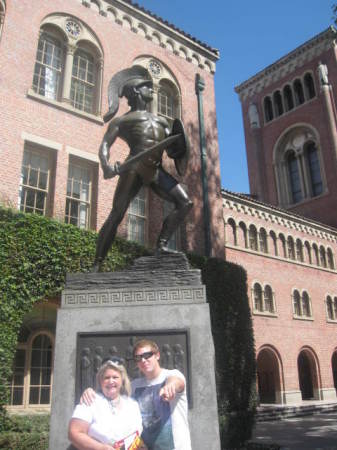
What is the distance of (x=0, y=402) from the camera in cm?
982

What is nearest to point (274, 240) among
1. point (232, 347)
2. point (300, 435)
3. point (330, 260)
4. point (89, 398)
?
point (330, 260)

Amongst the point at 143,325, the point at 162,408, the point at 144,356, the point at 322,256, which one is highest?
the point at 322,256

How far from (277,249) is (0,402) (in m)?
20.6

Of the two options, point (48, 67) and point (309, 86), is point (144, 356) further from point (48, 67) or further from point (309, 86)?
point (309, 86)

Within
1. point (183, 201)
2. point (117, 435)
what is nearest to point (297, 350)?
point (183, 201)

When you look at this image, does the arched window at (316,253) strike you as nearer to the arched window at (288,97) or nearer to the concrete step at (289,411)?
the concrete step at (289,411)

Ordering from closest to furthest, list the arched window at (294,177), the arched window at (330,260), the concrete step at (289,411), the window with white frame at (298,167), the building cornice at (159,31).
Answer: the building cornice at (159,31), the concrete step at (289,411), the arched window at (330,260), the window with white frame at (298,167), the arched window at (294,177)

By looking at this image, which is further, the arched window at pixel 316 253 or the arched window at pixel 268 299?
the arched window at pixel 316 253

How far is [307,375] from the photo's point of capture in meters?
27.5

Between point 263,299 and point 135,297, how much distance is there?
21387mm

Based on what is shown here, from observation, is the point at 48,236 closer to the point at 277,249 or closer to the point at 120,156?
the point at 120,156

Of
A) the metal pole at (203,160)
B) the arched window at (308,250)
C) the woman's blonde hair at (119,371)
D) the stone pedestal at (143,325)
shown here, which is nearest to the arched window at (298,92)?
the arched window at (308,250)

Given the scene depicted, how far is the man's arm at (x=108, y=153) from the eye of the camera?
5.27 metres

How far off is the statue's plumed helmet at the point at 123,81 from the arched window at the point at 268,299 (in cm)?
2128
